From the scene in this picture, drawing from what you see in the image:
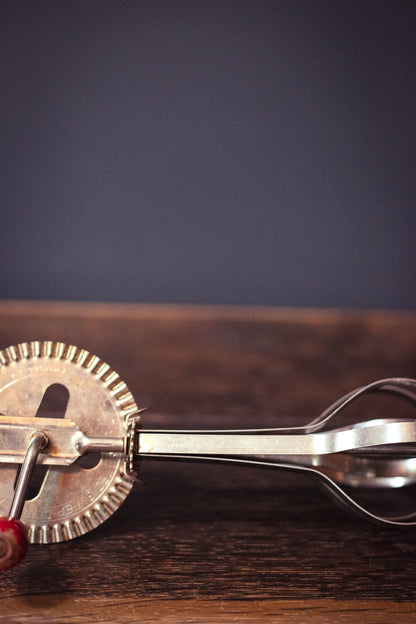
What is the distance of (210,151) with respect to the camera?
86 cm

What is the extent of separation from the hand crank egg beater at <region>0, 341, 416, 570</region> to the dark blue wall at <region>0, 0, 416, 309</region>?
0.56 metres

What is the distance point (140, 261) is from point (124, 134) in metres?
0.20

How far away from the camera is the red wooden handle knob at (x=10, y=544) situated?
0.84ft

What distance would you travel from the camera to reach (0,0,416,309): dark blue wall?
33.3 inches

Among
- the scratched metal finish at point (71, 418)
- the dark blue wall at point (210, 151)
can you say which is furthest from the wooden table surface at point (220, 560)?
the dark blue wall at point (210, 151)

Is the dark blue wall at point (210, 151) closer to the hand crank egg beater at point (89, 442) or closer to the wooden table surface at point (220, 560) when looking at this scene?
the wooden table surface at point (220, 560)

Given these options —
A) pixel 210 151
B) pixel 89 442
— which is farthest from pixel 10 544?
pixel 210 151

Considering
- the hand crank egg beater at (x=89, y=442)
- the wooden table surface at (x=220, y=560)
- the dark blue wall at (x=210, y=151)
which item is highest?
the dark blue wall at (x=210, y=151)

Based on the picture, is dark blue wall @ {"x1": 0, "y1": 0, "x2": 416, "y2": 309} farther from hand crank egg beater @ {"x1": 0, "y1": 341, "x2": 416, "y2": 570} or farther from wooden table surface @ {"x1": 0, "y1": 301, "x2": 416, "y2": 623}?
hand crank egg beater @ {"x1": 0, "y1": 341, "x2": 416, "y2": 570}

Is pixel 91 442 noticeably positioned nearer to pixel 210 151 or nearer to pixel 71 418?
pixel 71 418

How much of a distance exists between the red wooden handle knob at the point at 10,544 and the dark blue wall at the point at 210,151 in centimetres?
63

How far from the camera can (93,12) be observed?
2.77ft

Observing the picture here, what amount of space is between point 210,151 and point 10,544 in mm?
716

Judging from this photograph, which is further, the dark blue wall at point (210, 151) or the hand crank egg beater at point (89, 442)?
the dark blue wall at point (210, 151)
